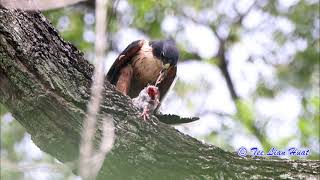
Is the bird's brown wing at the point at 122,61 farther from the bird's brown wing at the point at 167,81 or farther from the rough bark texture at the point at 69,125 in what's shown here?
the rough bark texture at the point at 69,125

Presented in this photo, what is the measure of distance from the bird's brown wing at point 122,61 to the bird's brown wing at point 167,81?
13.3 inches

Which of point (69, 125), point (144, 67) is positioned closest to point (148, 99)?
point (144, 67)

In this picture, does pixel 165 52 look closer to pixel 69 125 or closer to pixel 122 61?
pixel 122 61

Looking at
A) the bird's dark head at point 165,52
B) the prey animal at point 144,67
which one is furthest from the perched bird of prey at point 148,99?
the bird's dark head at point 165,52

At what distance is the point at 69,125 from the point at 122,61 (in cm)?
177

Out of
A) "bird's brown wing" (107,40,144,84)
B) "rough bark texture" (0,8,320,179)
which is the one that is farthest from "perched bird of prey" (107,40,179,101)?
"rough bark texture" (0,8,320,179)

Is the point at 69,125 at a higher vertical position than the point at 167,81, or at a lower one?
lower

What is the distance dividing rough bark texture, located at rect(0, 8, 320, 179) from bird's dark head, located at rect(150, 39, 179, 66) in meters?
1.60

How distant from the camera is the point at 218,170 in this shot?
334 centimetres

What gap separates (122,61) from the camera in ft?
16.5

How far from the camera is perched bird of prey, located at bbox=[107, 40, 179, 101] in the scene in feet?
16.4

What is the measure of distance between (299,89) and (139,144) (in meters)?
4.64

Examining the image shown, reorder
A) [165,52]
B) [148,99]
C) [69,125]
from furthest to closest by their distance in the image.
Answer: [165,52]
[148,99]
[69,125]

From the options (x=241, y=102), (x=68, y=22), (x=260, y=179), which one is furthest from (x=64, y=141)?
(x=241, y=102)
